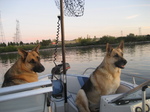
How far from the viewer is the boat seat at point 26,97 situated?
1.46 meters

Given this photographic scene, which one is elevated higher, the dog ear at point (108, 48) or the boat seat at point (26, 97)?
the dog ear at point (108, 48)

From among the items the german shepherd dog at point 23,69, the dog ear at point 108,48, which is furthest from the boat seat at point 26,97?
the dog ear at point 108,48

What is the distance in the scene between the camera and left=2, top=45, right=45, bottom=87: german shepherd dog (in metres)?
2.87

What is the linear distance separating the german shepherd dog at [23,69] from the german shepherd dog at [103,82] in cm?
135

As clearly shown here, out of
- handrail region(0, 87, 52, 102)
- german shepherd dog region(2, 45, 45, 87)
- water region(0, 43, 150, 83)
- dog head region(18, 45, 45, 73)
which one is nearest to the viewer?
handrail region(0, 87, 52, 102)

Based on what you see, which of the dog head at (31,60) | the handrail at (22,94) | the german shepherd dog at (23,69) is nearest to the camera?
the handrail at (22,94)

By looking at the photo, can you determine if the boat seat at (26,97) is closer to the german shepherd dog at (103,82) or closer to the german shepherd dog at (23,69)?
the german shepherd dog at (23,69)

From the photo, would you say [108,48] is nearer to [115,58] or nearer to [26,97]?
[115,58]

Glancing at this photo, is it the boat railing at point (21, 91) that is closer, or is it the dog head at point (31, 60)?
the boat railing at point (21, 91)

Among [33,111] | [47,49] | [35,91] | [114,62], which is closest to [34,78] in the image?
[33,111]

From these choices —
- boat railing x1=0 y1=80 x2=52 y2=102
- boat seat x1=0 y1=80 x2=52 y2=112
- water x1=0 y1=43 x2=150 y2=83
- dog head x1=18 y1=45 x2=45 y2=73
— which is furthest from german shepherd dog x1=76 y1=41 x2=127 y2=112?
water x1=0 y1=43 x2=150 y2=83

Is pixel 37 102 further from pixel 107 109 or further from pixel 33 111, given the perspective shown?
pixel 107 109

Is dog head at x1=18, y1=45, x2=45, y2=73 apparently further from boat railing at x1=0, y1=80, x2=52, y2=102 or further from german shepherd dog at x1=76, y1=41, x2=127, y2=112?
boat railing at x1=0, y1=80, x2=52, y2=102

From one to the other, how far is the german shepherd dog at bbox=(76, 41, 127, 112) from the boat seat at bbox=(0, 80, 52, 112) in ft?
6.36
